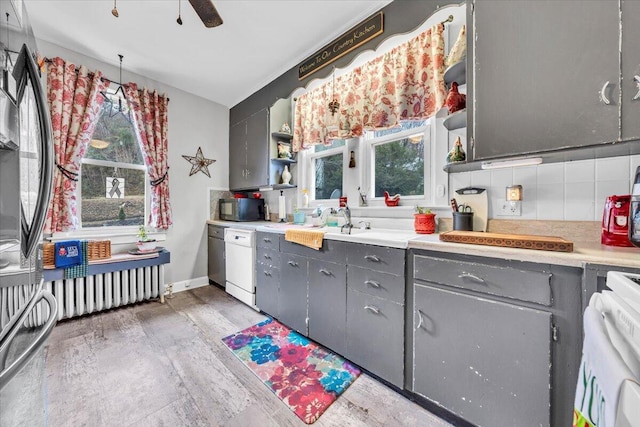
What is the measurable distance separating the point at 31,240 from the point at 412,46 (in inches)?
92.4

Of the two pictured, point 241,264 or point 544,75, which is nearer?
point 544,75

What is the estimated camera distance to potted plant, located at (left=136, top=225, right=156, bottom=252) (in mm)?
2705

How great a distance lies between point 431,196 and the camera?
1894 millimetres

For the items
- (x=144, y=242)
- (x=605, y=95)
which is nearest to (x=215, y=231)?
(x=144, y=242)

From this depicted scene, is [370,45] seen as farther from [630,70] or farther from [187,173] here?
[187,173]

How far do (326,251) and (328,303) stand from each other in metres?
0.39

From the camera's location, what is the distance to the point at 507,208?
1521mm

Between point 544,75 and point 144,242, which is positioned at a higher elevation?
point 544,75

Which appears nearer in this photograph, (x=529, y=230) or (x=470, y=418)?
(x=470, y=418)

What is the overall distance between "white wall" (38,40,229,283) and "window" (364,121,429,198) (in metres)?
2.37

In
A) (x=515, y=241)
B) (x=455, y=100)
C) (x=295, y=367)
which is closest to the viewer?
(x=515, y=241)

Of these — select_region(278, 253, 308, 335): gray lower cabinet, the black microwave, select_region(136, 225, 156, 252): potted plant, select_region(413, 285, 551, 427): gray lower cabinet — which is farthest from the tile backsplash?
select_region(136, 225, 156, 252): potted plant

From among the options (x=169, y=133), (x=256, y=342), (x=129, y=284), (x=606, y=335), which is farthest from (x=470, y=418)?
(x=169, y=133)

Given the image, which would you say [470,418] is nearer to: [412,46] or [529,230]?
[529,230]
